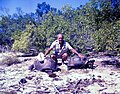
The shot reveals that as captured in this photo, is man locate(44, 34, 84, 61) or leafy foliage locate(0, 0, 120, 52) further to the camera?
leafy foliage locate(0, 0, 120, 52)

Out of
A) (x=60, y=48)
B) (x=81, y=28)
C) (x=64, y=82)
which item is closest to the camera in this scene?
(x=64, y=82)

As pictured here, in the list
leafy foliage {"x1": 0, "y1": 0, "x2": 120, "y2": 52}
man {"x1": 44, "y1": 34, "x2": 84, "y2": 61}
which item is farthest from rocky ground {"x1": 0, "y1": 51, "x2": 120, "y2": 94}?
leafy foliage {"x1": 0, "y1": 0, "x2": 120, "y2": 52}

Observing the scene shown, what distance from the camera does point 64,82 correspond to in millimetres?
5934

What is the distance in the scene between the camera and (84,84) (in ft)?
18.6

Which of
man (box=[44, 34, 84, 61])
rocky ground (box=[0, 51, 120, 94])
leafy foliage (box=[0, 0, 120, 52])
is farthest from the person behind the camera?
leafy foliage (box=[0, 0, 120, 52])

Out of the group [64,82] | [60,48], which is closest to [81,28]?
[60,48]

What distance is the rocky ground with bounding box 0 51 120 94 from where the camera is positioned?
17.0ft

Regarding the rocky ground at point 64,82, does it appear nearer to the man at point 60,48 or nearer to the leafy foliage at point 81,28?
the man at point 60,48

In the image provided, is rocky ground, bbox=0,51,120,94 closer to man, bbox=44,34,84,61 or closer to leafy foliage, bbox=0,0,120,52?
man, bbox=44,34,84,61

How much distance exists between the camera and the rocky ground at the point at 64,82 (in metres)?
5.18

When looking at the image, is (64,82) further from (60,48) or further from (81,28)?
(81,28)

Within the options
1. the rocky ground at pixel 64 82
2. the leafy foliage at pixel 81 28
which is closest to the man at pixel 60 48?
the rocky ground at pixel 64 82

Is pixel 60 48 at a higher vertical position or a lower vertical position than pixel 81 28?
lower

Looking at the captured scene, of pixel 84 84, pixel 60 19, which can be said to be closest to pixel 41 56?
pixel 84 84
